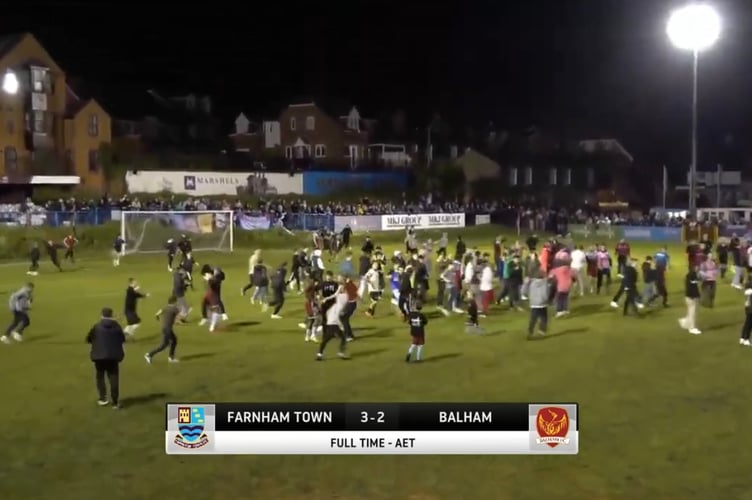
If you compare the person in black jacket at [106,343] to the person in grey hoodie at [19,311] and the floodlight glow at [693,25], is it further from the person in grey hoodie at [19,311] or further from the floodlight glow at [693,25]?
the floodlight glow at [693,25]

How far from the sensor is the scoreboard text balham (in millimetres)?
10664

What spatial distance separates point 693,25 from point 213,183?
124 ft

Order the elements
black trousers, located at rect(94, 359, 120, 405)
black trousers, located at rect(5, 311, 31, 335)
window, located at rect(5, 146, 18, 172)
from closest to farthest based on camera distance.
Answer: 1. black trousers, located at rect(94, 359, 120, 405)
2. black trousers, located at rect(5, 311, 31, 335)
3. window, located at rect(5, 146, 18, 172)

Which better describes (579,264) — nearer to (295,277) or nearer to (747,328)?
(747,328)

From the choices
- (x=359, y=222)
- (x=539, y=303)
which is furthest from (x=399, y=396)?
(x=359, y=222)

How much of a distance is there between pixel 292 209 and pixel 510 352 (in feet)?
122

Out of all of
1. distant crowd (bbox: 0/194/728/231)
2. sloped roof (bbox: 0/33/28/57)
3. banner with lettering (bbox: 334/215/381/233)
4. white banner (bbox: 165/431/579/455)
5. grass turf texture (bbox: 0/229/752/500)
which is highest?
sloped roof (bbox: 0/33/28/57)

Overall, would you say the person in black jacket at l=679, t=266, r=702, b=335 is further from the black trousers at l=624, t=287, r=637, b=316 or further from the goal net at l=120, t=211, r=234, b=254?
the goal net at l=120, t=211, r=234, b=254

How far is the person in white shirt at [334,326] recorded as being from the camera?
19.3m

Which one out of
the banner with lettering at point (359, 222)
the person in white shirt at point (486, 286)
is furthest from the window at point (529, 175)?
→ the person in white shirt at point (486, 286)

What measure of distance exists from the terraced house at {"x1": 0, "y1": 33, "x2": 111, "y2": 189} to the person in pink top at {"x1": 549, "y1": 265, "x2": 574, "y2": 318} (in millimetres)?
45311

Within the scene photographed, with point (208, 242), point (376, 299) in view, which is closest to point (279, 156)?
point (208, 242)

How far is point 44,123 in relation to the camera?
6309cm

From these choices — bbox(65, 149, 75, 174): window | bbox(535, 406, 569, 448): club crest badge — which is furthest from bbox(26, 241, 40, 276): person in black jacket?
bbox(535, 406, 569, 448): club crest badge
